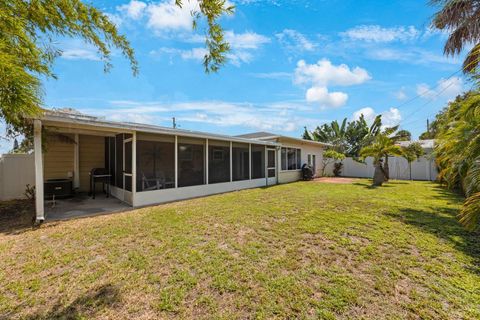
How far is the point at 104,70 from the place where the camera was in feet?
10.6

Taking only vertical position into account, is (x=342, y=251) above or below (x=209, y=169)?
below

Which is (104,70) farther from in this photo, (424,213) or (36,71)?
(424,213)

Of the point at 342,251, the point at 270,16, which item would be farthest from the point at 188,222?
the point at 270,16

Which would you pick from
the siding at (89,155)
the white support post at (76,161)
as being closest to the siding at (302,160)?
the siding at (89,155)

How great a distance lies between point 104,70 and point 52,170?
27.3ft

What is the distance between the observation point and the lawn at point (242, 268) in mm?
2486

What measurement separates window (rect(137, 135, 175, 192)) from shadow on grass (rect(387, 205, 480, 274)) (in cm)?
747

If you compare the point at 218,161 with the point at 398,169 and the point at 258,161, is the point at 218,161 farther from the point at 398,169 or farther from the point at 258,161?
the point at 398,169

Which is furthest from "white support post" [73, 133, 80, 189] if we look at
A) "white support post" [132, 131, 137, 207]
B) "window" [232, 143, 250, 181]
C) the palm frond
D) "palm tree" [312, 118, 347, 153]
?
"palm tree" [312, 118, 347, 153]

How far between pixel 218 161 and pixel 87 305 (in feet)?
26.5

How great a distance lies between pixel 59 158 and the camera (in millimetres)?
9141

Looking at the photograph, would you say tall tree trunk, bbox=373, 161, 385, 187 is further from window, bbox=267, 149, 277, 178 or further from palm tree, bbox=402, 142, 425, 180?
window, bbox=267, 149, 277, 178

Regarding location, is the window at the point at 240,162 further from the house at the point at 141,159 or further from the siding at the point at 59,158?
the siding at the point at 59,158

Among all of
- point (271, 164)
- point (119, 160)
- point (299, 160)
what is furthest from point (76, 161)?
point (299, 160)
